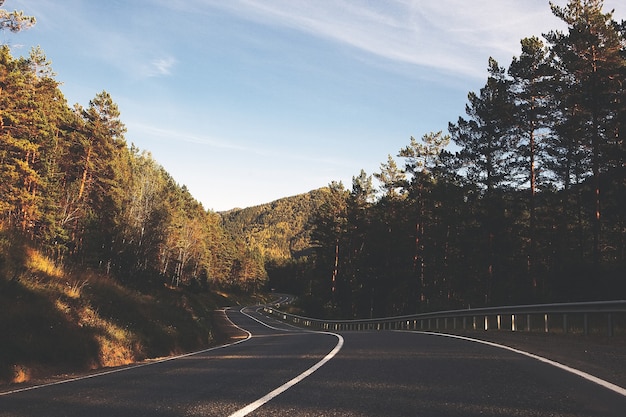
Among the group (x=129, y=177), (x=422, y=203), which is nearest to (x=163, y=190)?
(x=129, y=177)

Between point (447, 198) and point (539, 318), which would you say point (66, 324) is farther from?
point (447, 198)

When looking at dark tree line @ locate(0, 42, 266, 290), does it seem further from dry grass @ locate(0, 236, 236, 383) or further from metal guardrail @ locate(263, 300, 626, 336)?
metal guardrail @ locate(263, 300, 626, 336)

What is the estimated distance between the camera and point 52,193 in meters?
40.8

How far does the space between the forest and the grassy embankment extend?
66cm

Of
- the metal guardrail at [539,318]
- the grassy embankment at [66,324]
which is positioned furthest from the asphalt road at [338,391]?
the metal guardrail at [539,318]

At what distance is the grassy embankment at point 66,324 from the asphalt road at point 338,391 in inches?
134

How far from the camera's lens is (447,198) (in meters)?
48.0

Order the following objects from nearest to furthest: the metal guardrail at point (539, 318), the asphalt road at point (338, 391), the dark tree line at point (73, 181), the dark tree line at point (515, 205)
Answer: the asphalt road at point (338, 391) < the metal guardrail at point (539, 318) < the dark tree line at point (515, 205) < the dark tree line at point (73, 181)

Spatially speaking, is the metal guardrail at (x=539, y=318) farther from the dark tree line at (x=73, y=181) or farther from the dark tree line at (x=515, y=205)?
the dark tree line at (x=73, y=181)

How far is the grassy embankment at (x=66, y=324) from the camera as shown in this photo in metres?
10.2

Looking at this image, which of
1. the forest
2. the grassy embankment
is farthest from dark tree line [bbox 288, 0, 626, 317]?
the grassy embankment

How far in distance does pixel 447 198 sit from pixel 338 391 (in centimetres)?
4474

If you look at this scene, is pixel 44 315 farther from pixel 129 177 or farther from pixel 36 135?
pixel 129 177

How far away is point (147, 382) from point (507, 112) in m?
34.5
